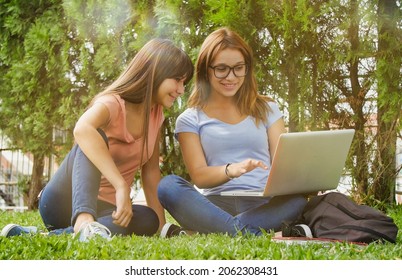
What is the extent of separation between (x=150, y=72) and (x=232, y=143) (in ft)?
1.48

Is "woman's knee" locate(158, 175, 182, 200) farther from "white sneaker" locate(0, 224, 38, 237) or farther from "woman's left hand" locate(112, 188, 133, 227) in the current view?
"white sneaker" locate(0, 224, 38, 237)

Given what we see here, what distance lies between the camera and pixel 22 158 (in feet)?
19.0

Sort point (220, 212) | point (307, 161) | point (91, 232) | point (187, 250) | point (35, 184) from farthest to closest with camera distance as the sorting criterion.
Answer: point (35, 184)
point (220, 212)
point (307, 161)
point (91, 232)
point (187, 250)

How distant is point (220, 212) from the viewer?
2336 millimetres

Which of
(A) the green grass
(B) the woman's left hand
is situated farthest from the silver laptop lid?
(B) the woman's left hand

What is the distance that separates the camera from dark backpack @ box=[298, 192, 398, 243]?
2.09 metres

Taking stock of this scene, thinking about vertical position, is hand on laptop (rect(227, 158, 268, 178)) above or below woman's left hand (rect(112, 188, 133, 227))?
above

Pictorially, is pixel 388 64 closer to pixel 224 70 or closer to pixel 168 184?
pixel 224 70

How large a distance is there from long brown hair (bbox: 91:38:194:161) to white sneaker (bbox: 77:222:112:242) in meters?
0.47

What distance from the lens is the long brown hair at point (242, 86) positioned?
8.35ft

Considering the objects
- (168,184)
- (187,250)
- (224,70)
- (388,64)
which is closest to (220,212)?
(168,184)

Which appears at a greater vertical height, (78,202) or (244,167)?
(244,167)

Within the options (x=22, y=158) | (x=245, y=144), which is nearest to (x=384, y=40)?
(x=245, y=144)

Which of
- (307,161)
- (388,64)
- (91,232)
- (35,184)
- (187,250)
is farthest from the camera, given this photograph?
(35,184)
